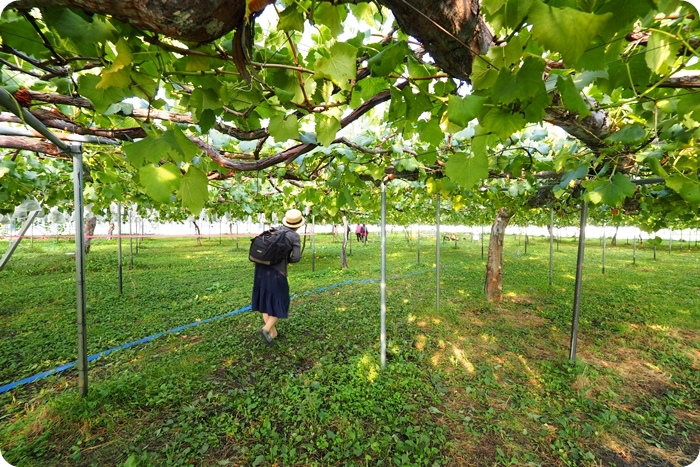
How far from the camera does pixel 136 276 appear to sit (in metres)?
9.15

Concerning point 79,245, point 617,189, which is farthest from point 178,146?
point 79,245

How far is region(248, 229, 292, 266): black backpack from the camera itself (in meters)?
3.90

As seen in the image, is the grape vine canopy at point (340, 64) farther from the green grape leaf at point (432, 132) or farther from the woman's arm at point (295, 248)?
the woman's arm at point (295, 248)

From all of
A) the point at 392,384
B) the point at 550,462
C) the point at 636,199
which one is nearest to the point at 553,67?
the point at 550,462

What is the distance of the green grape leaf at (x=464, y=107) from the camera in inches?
33.2

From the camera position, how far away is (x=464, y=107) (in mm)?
859

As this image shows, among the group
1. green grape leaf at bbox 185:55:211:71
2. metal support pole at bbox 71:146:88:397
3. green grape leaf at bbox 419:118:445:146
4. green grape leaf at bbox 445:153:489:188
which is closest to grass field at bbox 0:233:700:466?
metal support pole at bbox 71:146:88:397

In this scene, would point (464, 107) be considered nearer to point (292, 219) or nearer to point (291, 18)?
point (291, 18)

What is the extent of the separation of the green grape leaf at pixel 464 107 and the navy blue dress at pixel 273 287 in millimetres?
3371

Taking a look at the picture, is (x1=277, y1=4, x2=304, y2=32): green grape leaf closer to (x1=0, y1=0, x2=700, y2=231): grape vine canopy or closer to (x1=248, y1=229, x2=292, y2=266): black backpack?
(x1=0, y1=0, x2=700, y2=231): grape vine canopy

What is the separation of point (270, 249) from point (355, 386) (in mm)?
1993

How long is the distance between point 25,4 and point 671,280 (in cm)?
1458

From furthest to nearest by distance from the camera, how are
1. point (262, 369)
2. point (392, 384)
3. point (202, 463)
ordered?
point (262, 369) → point (392, 384) → point (202, 463)

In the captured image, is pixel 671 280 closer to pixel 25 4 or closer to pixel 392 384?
pixel 392 384
